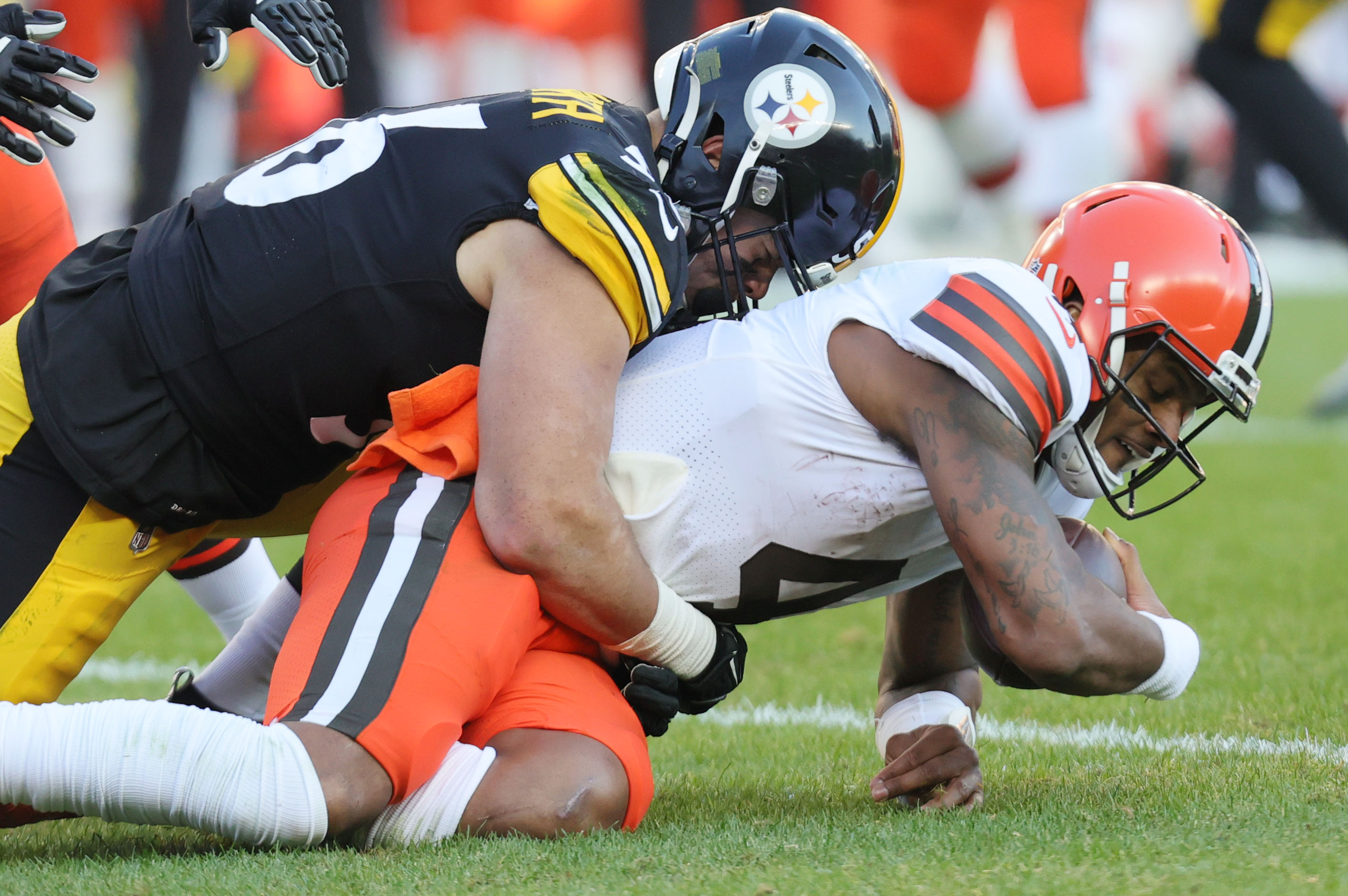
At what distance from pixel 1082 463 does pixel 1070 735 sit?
67cm

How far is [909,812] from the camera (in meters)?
2.32

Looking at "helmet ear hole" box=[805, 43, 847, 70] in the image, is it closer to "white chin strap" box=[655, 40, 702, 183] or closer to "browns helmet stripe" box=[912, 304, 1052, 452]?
"white chin strap" box=[655, 40, 702, 183]

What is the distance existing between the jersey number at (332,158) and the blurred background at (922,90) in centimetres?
237

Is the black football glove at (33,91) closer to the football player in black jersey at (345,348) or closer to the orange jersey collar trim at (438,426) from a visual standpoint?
the football player in black jersey at (345,348)

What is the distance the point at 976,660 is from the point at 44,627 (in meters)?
1.45

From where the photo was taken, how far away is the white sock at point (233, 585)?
10.9 feet

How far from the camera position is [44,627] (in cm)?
248

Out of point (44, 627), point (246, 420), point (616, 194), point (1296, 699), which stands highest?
point (616, 194)

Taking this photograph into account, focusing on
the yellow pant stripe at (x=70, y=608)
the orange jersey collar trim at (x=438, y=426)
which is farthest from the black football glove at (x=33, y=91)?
the orange jersey collar trim at (x=438, y=426)

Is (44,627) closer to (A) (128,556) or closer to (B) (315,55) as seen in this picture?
(A) (128,556)

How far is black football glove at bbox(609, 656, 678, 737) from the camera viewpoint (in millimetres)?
2398

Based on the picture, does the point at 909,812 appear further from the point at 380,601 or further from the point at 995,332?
the point at 380,601

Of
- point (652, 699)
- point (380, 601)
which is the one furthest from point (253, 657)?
point (652, 699)

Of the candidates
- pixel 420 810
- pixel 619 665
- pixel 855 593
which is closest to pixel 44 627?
pixel 420 810
